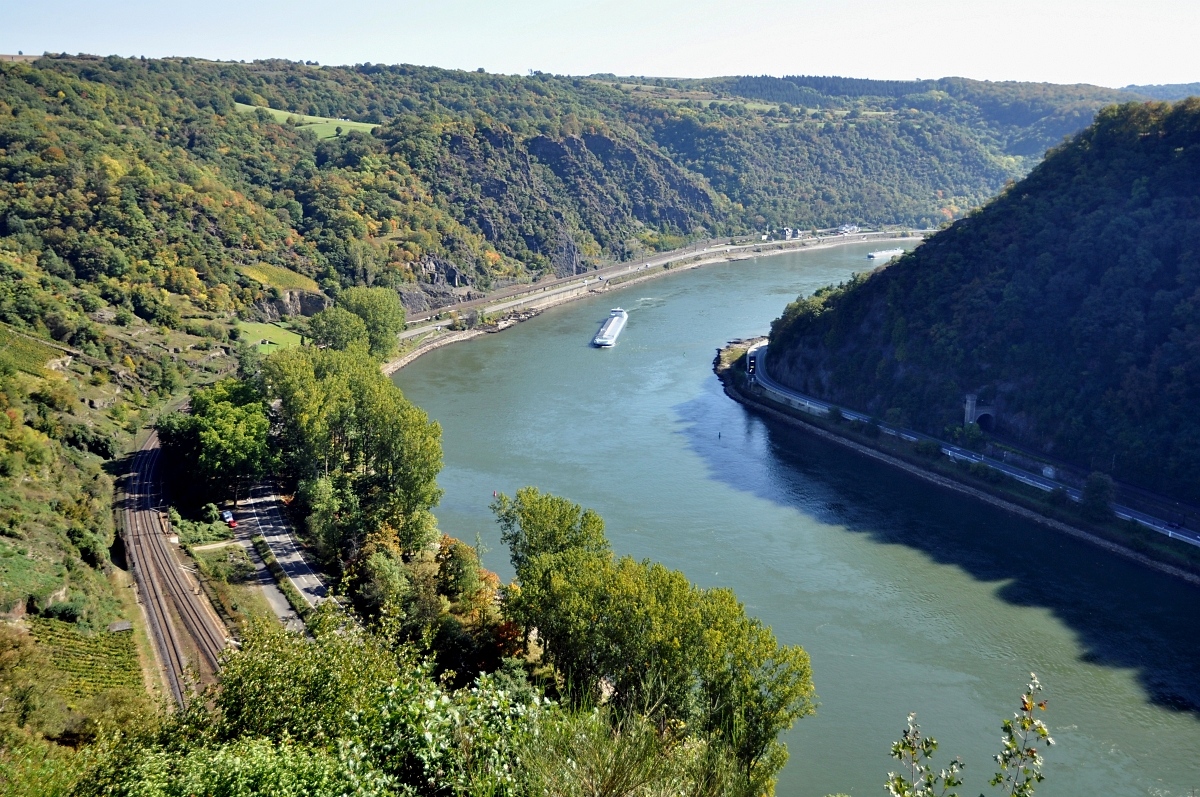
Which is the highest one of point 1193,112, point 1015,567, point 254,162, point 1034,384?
point 254,162

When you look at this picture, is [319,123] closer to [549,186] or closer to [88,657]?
[549,186]

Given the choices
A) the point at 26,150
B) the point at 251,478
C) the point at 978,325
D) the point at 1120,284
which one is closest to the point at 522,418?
the point at 251,478

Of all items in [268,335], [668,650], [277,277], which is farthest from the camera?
[277,277]

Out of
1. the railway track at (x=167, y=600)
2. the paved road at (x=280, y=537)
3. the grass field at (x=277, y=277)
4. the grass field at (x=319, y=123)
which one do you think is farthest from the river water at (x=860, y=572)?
the grass field at (x=319, y=123)

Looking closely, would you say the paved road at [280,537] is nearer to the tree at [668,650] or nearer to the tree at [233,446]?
the tree at [233,446]

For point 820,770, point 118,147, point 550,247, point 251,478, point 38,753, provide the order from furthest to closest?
point 550,247, point 118,147, point 251,478, point 820,770, point 38,753

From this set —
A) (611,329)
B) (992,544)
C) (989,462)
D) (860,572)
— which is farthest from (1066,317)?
(611,329)

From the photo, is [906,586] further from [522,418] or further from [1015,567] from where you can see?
[522,418]
